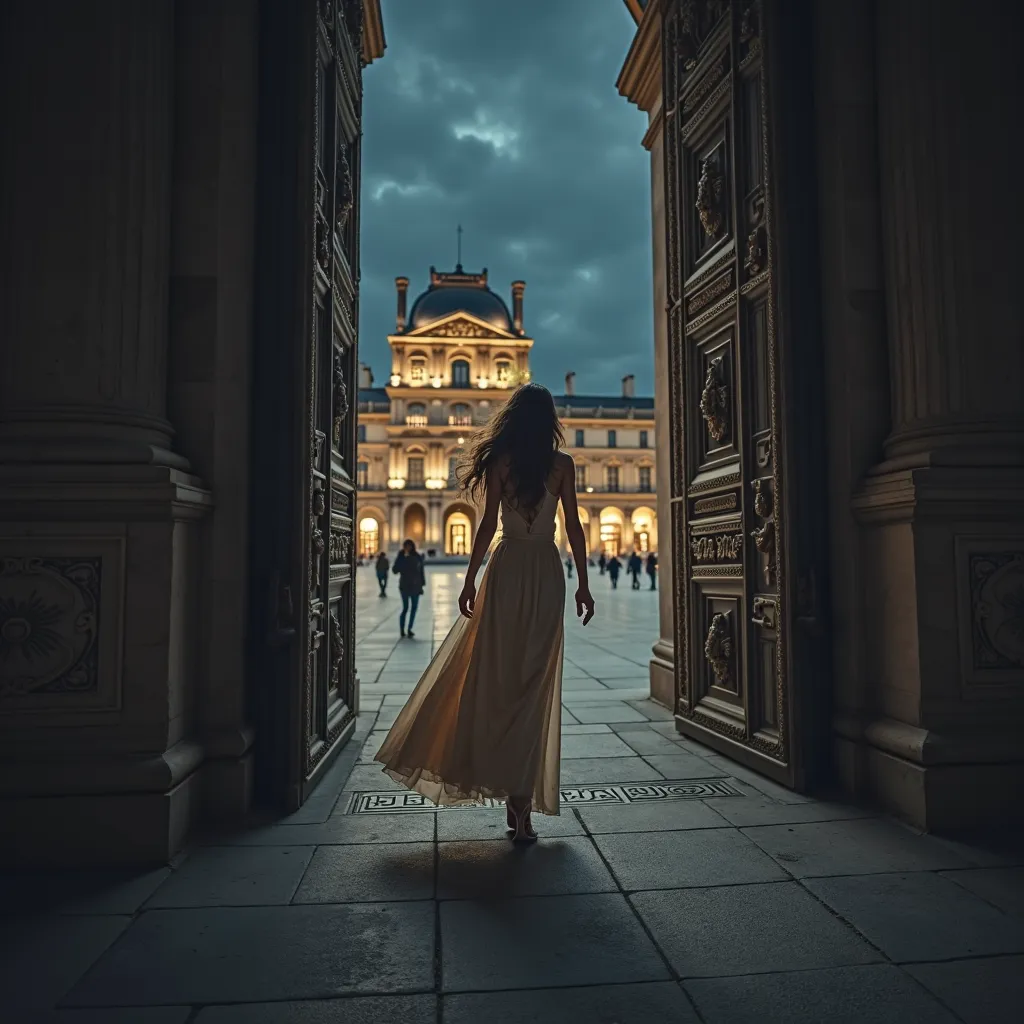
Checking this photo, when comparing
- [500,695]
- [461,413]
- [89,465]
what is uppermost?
[461,413]

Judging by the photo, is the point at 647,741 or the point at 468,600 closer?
the point at 468,600

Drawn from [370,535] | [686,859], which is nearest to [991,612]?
[686,859]

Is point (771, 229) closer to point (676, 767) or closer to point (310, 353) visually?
point (310, 353)

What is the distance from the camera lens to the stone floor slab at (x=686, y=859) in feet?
8.39

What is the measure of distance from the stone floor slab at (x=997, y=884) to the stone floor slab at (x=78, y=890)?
247 cm

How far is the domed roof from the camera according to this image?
61250mm

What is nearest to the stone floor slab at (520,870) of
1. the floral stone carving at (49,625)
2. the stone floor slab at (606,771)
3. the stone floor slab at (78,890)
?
the stone floor slab at (606,771)

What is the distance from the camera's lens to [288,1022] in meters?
1.77

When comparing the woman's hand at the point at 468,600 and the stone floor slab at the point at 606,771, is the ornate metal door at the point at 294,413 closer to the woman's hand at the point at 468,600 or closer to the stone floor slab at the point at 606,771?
the woman's hand at the point at 468,600

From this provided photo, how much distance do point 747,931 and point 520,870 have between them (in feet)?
2.53

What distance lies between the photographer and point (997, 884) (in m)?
2.49

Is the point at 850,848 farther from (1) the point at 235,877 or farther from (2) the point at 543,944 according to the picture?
(1) the point at 235,877

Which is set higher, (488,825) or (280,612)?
(280,612)

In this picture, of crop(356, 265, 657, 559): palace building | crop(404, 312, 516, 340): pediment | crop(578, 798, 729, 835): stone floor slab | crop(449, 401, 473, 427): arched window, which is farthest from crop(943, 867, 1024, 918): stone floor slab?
crop(404, 312, 516, 340): pediment
